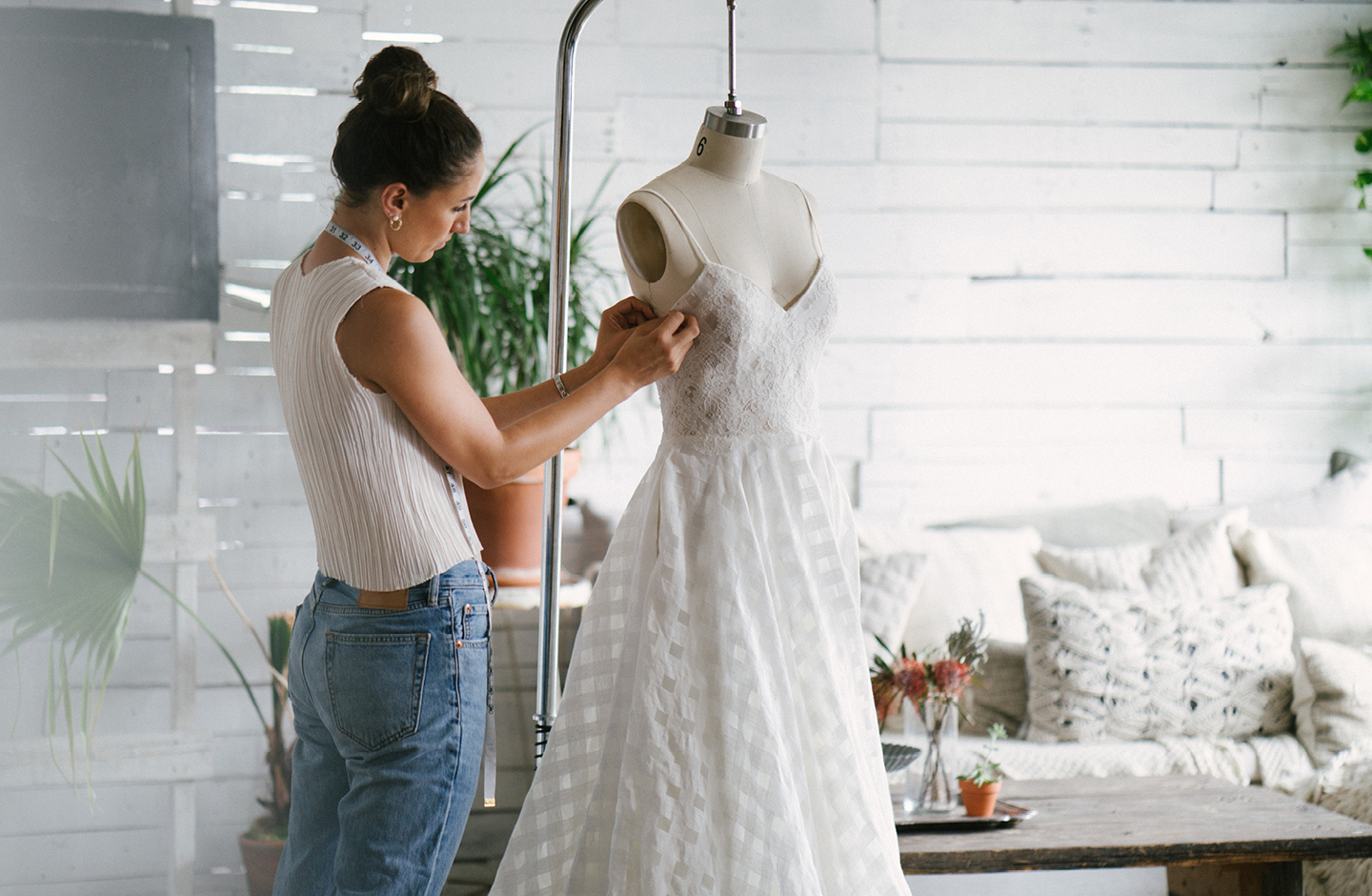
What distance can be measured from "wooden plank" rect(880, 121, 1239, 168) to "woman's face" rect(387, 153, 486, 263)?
209 cm

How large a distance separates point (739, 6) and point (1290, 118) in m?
1.68

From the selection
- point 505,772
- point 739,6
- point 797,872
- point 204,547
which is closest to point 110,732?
point 204,547

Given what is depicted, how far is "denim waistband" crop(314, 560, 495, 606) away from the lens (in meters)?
1.22

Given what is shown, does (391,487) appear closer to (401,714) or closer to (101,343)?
(401,714)

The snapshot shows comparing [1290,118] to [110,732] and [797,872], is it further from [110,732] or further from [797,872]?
[110,732]

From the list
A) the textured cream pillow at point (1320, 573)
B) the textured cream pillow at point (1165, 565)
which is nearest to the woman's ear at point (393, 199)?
the textured cream pillow at point (1165, 565)

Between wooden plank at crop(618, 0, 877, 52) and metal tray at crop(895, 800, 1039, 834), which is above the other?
wooden plank at crop(618, 0, 877, 52)

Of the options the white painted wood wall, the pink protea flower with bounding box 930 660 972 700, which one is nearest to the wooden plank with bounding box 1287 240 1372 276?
the white painted wood wall

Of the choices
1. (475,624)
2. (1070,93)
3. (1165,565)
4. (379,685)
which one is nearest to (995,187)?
(1070,93)

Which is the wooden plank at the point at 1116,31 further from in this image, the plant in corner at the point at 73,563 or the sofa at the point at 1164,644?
the plant in corner at the point at 73,563

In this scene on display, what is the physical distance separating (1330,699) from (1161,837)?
934 mm

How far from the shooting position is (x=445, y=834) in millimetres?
1232

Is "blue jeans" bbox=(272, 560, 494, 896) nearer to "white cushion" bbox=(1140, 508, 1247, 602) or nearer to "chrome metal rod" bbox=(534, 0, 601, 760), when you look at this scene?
"chrome metal rod" bbox=(534, 0, 601, 760)

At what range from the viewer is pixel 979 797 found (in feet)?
6.37
